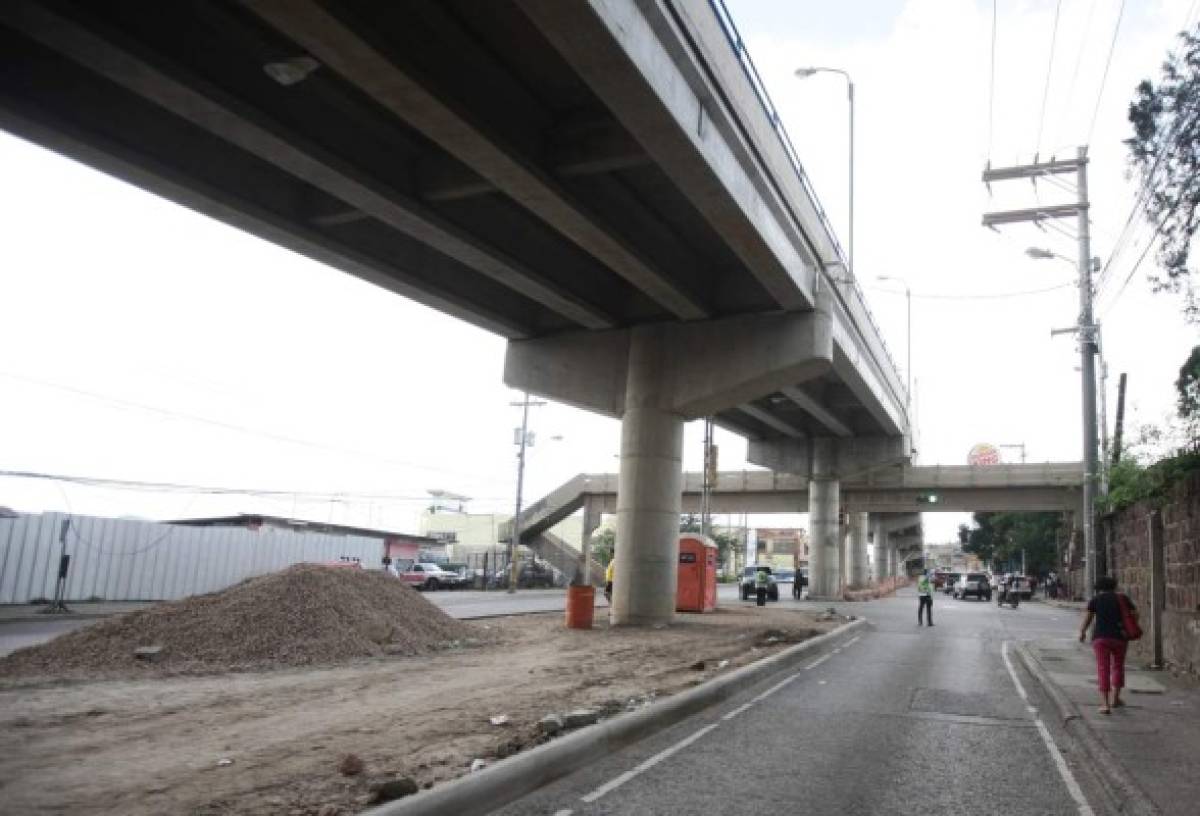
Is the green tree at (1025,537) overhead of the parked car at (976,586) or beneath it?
overhead

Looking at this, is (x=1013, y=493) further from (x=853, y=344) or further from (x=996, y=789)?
(x=996, y=789)

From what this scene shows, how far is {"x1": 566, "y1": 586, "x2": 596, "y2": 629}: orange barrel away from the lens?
21.8 m

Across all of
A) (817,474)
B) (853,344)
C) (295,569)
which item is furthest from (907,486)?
(295,569)

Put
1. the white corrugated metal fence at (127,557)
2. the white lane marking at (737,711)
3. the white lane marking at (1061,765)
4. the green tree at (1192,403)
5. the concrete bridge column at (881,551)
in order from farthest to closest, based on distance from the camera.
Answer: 1. the concrete bridge column at (881,551)
2. the white corrugated metal fence at (127,557)
3. the green tree at (1192,403)
4. the white lane marking at (737,711)
5. the white lane marking at (1061,765)

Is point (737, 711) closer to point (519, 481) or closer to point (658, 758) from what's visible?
point (658, 758)

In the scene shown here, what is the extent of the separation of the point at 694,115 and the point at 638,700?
8.09 meters

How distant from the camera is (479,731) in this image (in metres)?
8.48

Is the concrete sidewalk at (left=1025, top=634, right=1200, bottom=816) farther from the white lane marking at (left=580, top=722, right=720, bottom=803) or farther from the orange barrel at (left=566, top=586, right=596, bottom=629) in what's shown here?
the orange barrel at (left=566, top=586, right=596, bottom=629)

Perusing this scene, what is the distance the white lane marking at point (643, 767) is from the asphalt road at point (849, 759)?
0.04ft

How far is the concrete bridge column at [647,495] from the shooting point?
75.1 ft

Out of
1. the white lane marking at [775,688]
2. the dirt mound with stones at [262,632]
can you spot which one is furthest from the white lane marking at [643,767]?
the dirt mound with stones at [262,632]

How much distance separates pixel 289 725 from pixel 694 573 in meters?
20.7

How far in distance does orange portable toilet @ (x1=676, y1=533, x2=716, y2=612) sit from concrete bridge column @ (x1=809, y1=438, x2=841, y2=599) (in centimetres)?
2093

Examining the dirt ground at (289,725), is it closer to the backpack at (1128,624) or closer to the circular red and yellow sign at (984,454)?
the backpack at (1128,624)
